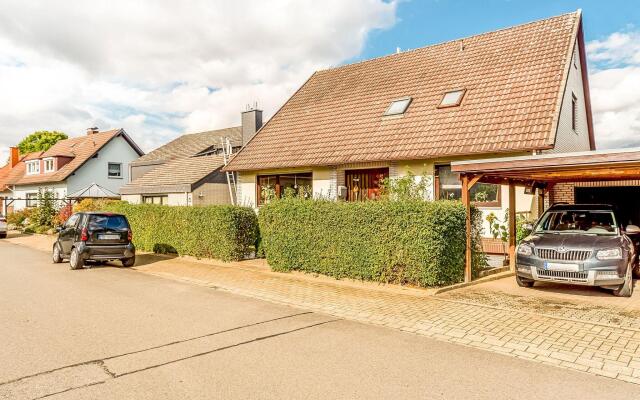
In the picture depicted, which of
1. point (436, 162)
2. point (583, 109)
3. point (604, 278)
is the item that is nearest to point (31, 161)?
point (436, 162)

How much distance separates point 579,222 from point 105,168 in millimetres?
39923

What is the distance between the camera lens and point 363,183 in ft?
56.2

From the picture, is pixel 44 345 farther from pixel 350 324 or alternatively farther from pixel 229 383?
pixel 350 324

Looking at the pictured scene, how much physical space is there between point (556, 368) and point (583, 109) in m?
16.6

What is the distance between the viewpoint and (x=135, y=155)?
143 ft

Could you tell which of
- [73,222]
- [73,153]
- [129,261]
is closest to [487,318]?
[129,261]

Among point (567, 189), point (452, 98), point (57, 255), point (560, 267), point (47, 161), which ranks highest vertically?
point (47, 161)

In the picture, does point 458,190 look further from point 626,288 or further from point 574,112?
point 626,288

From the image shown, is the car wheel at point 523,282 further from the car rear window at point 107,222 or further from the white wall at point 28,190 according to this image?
the white wall at point 28,190

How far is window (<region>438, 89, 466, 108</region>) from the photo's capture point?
51.8 feet

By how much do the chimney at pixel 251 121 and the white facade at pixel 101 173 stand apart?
1791 cm

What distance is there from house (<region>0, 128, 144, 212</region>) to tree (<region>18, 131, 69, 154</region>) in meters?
22.5

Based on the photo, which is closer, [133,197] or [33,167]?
[133,197]

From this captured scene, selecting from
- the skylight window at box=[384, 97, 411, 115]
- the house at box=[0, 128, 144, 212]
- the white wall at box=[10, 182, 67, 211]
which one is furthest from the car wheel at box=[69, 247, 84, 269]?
the white wall at box=[10, 182, 67, 211]
